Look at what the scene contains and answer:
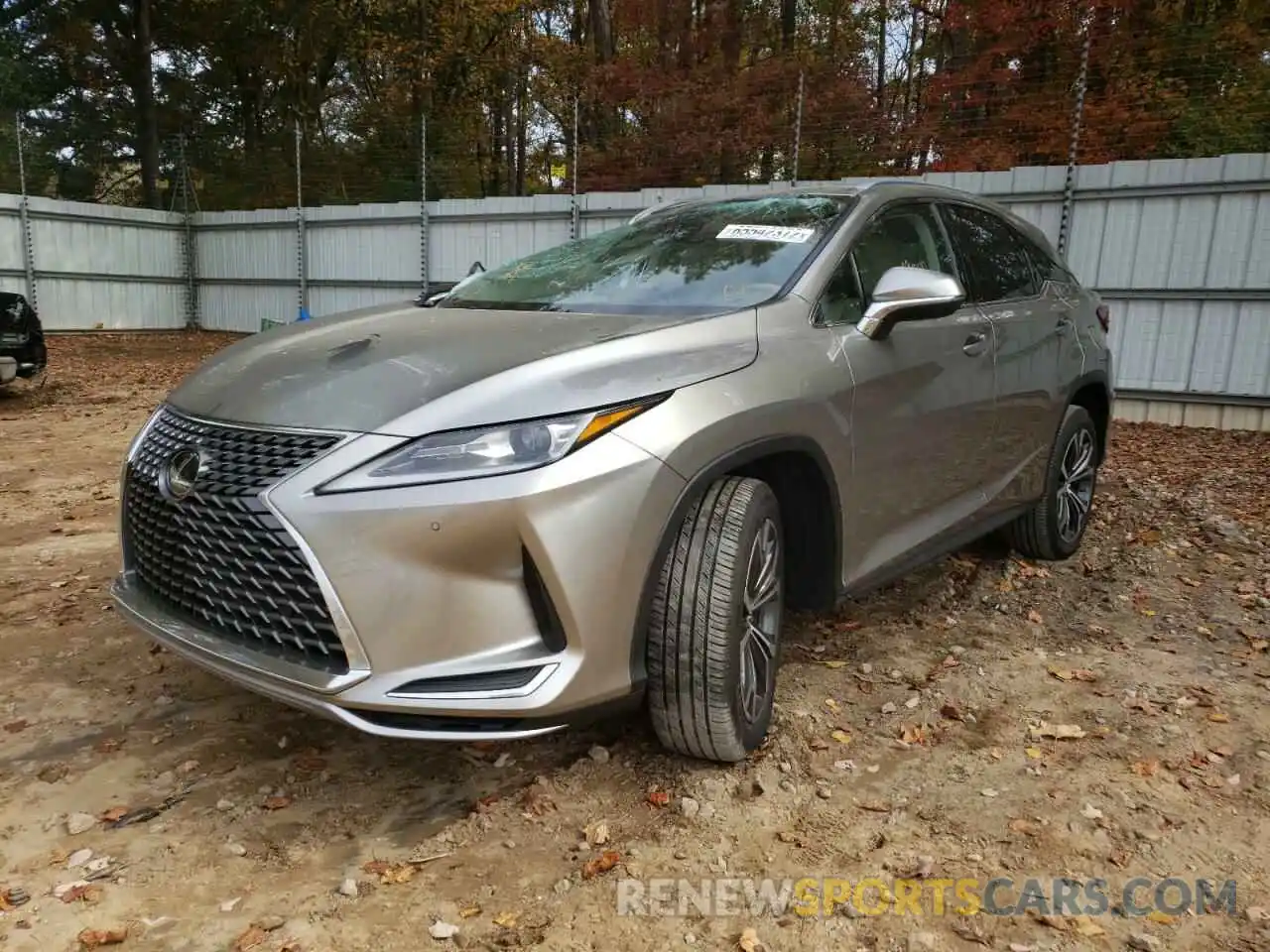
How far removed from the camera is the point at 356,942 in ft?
6.50

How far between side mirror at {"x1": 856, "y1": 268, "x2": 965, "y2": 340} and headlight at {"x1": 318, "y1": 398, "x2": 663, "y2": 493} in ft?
3.88

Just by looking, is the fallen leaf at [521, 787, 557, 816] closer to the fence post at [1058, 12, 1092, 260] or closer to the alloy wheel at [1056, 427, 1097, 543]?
the alloy wheel at [1056, 427, 1097, 543]

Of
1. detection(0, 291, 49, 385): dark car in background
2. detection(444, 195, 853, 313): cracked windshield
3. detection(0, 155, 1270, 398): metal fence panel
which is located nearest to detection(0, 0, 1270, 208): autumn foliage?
detection(0, 155, 1270, 398): metal fence panel

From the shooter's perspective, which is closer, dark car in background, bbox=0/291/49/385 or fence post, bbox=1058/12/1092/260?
dark car in background, bbox=0/291/49/385

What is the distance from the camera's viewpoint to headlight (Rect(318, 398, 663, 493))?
6.61 feet

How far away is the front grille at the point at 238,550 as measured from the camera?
2.07m

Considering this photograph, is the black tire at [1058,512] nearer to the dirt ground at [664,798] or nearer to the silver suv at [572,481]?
the dirt ground at [664,798]

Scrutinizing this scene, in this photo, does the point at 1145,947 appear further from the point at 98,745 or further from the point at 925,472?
the point at 98,745

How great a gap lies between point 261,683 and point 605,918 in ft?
2.99

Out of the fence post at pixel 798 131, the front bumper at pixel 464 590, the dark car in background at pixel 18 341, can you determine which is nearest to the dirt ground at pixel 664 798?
the front bumper at pixel 464 590

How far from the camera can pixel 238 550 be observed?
84.5 inches

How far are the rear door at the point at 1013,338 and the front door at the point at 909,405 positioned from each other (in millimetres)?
118

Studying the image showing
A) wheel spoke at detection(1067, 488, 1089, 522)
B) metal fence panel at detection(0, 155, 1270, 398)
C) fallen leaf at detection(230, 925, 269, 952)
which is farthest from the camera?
metal fence panel at detection(0, 155, 1270, 398)

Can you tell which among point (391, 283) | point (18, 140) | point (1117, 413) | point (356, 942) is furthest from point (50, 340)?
point (356, 942)
